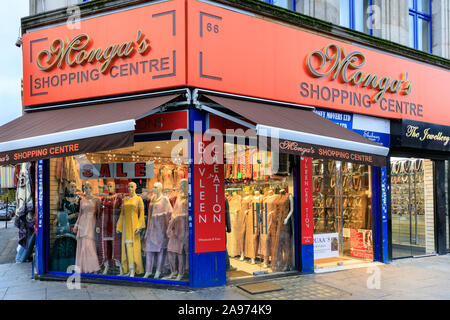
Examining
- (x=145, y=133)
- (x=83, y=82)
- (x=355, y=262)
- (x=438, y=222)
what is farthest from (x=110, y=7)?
(x=438, y=222)

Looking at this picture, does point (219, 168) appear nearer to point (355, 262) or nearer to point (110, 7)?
point (110, 7)

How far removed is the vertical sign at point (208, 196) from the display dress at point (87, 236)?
2.30 metres

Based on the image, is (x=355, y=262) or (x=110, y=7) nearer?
(x=110, y=7)

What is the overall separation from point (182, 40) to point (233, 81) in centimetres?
127

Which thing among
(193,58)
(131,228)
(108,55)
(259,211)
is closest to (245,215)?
(259,211)

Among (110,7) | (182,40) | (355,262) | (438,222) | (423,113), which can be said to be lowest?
(355,262)

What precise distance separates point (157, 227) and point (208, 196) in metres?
1.27

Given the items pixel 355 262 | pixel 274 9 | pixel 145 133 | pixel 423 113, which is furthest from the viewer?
pixel 423 113

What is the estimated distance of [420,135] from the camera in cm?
1046

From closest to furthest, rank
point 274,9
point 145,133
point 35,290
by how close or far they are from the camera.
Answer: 1. point 35,290
2. point 145,133
3. point 274,9

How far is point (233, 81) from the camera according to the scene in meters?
7.62

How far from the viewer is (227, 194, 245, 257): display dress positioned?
908cm

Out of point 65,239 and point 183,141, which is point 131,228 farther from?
point 183,141

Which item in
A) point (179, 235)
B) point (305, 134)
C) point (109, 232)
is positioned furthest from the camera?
point (109, 232)
